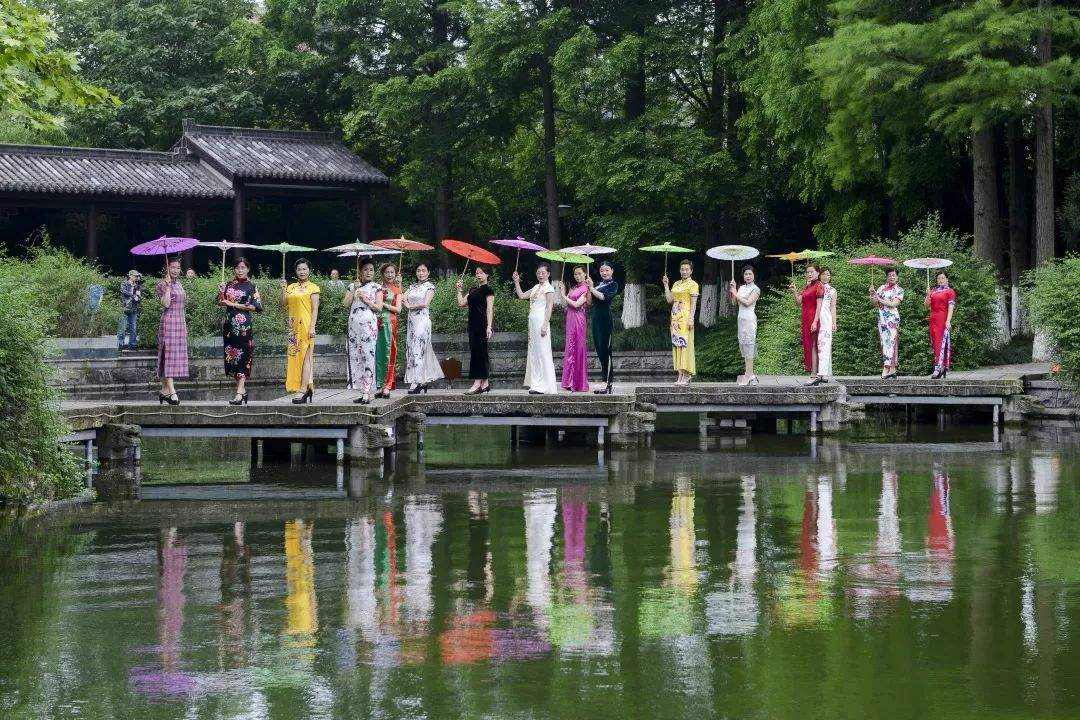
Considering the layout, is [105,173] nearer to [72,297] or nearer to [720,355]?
[72,297]

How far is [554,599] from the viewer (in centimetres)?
1037

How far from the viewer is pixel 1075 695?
8.01m

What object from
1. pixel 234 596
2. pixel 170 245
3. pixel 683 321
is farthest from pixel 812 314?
pixel 234 596

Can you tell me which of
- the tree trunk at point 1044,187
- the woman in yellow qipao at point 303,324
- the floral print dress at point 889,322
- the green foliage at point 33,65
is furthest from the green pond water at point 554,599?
the tree trunk at point 1044,187

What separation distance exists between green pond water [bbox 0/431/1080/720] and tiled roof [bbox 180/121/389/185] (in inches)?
958

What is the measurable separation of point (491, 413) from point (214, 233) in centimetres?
2467

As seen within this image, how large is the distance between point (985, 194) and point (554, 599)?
A: 70.2ft

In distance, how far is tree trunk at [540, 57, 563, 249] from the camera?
125ft

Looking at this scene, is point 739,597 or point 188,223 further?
point 188,223

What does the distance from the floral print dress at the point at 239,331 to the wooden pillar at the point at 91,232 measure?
20639 millimetres

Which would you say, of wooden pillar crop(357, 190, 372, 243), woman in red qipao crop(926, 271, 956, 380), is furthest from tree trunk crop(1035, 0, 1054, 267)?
wooden pillar crop(357, 190, 372, 243)

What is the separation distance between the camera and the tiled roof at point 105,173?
3747 centimetres

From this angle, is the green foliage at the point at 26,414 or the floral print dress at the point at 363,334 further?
the floral print dress at the point at 363,334

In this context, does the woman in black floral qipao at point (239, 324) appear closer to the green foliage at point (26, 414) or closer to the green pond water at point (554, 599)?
the green pond water at point (554, 599)
